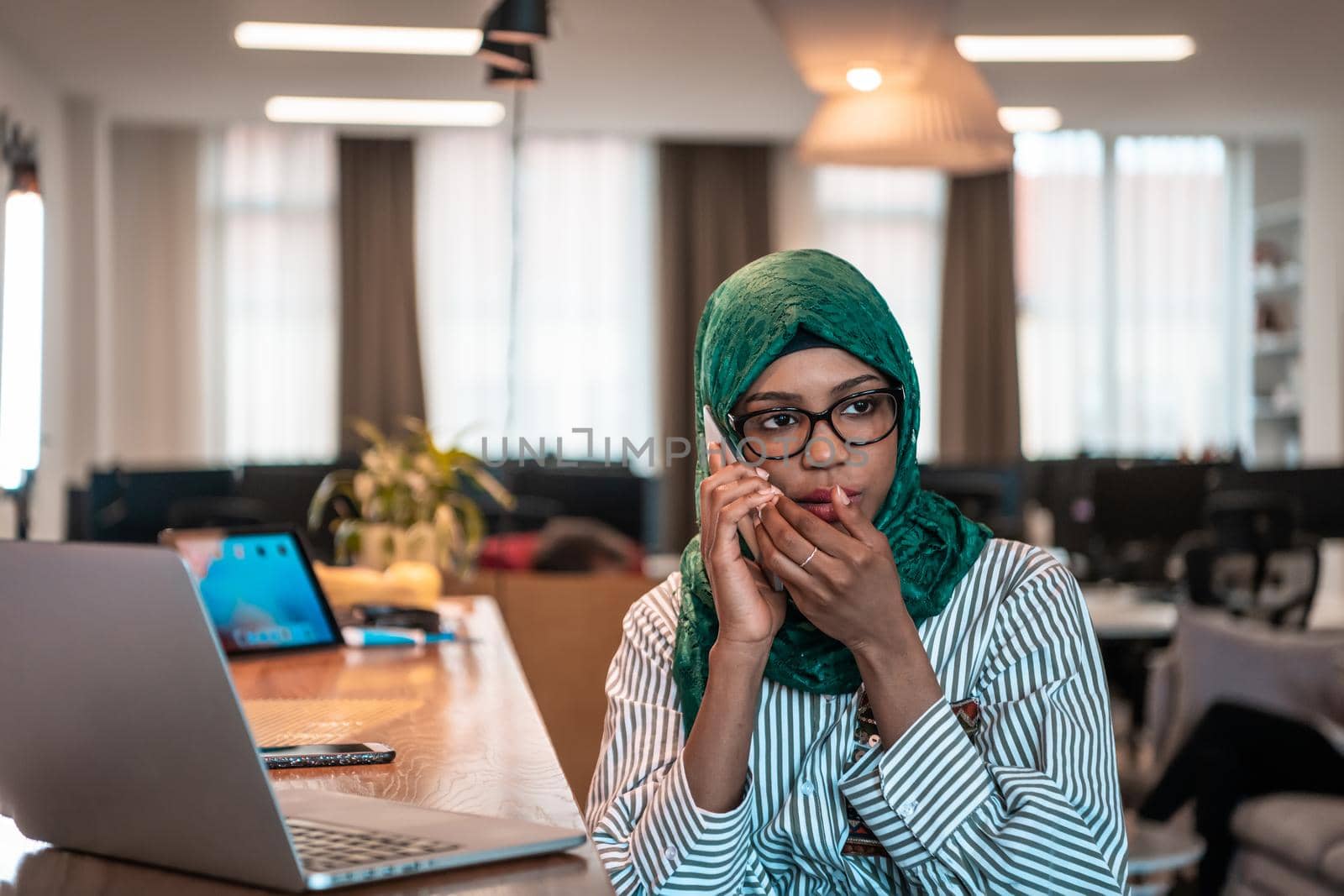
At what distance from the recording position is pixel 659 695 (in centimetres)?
141

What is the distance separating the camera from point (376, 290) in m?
8.44

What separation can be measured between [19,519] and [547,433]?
6043 mm

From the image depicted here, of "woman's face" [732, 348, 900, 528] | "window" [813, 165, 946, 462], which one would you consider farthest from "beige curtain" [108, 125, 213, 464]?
"woman's face" [732, 348, 900, 528]

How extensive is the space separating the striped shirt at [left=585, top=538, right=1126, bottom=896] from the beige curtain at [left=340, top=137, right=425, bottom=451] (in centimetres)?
724

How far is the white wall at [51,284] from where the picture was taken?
22.2 feet

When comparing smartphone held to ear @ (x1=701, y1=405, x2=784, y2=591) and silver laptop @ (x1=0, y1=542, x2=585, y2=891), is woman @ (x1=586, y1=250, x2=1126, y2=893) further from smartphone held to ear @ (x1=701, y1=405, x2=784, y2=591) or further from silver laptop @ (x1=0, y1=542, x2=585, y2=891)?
silver laptop @ (x1=0, y1=542, x2=585, y2=891)

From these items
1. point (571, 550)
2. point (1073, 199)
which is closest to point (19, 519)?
point (571, 550)

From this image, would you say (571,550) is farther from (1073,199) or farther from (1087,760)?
(1073,199)

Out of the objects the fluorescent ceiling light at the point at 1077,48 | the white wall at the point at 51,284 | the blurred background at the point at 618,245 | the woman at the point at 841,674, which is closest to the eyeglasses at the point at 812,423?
the woman at the point at 841,674

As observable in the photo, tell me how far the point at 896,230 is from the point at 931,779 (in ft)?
26.1

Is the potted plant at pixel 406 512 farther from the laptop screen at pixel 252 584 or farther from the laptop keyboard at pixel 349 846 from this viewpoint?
the laptop keyboard at pixel 349 846

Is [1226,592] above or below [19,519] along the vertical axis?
below

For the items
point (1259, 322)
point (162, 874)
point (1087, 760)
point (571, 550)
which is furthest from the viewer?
point (1259, 322)

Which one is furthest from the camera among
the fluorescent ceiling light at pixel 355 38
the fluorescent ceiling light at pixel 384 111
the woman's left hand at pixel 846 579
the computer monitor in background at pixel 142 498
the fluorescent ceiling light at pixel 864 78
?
the fluorescent ceiling light at pixel 384 111
